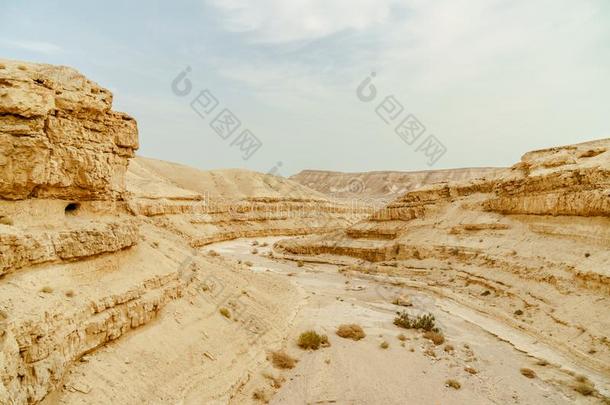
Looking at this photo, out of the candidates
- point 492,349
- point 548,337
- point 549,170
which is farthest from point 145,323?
point 549,170

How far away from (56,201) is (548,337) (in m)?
14.5

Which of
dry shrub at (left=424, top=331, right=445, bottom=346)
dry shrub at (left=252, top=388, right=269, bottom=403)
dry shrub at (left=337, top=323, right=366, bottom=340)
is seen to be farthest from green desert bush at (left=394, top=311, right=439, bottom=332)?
dry shrub at (left=252, top=388, right=269, bottom=403)

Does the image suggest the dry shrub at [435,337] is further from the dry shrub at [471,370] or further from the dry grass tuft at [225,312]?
the dry grass tuft at [225,312]

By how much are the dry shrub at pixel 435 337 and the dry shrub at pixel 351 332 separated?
87.6 inches

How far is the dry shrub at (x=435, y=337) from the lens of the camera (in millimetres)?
13977

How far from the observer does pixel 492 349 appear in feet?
44.2

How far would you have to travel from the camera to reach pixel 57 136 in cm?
855

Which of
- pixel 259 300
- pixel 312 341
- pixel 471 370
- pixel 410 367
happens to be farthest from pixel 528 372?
pixel 259 300

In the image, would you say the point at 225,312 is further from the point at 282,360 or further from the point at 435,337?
the point at 435,337

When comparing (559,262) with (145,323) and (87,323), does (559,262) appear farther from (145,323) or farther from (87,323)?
(87,323)

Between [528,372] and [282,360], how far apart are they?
6.79 meters

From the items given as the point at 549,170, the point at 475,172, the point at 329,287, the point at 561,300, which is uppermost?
the point at 475,172

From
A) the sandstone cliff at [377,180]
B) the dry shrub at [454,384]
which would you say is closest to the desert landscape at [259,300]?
the dry shrub at [454,384]

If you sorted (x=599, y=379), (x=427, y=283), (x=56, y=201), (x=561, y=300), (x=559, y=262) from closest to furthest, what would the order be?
(x=56, y=201)
(x=599, y=379)
(x=561, y=300)
(x=559, y=262)
(x=427, y=283)
